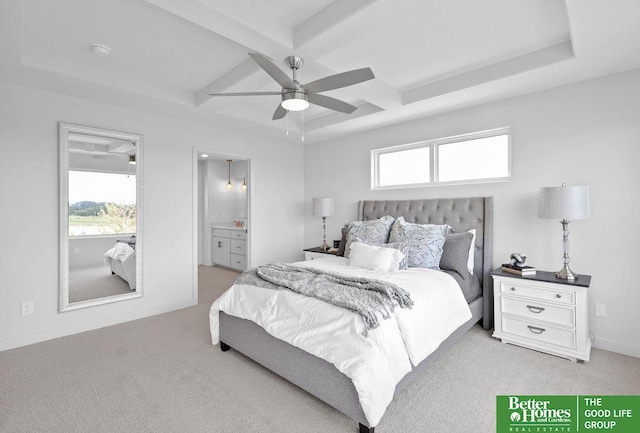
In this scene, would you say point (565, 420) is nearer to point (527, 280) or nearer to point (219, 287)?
point (527, 280)

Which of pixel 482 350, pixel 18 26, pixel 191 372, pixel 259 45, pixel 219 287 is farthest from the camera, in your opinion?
pixel 219 287

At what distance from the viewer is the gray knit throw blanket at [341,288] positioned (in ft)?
6.51

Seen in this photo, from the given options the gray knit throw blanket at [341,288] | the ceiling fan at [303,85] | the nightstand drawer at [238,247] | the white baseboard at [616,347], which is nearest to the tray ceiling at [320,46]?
the ceiling fan at [303,85]

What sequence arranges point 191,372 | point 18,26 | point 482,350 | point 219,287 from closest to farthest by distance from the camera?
point 18,26 → point 191,372 → point 482,350 → point 219,287

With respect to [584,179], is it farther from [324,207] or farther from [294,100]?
[324,207]

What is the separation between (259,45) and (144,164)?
7.74ft

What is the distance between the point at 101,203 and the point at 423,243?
11.9 feet

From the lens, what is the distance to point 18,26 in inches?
82.6

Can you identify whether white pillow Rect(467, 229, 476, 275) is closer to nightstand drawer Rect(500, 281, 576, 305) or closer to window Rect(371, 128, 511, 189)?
nightstand drawer Rect(500, 281, 576, 305)

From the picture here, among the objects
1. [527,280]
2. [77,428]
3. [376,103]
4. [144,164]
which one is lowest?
[77,428]

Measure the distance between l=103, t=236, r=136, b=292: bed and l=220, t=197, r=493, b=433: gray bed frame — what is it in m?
1.67

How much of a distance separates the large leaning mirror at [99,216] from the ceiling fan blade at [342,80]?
263cm

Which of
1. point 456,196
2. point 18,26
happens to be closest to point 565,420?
point 456,196

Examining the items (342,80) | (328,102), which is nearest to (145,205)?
(328,102)
